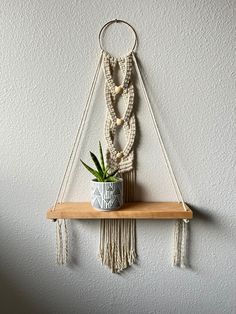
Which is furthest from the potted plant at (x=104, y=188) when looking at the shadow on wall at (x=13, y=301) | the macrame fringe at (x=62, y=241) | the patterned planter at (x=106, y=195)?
the shadow on wall at (x=13, y=301)

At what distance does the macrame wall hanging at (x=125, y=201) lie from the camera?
67cm

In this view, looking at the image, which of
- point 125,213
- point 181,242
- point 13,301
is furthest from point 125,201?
point 13,301

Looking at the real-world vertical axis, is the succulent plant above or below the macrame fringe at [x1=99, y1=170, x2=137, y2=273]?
above

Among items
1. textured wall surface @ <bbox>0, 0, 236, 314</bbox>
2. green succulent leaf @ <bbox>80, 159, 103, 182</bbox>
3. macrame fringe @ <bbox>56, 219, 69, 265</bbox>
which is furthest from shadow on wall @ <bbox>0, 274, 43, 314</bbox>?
green succulent leaf @ <bbox>80, 159, 103, 182</bbox>

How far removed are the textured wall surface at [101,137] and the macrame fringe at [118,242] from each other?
0.02 meters

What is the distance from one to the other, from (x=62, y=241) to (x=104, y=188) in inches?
8.4

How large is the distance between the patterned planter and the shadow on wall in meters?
0.36

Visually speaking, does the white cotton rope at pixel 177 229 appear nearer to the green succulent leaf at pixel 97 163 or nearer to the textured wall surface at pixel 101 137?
the textured wall surface at pixel 101 137

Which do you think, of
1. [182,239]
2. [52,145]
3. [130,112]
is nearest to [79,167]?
[52,145]

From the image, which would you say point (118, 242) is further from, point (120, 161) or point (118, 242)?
point (120, 161)

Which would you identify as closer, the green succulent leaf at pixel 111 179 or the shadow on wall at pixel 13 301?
the green succulent leaf at pixel 111 179

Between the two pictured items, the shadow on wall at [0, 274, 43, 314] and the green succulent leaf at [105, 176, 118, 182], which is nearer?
the green succulent leaf at [105, 176, 118, 182]

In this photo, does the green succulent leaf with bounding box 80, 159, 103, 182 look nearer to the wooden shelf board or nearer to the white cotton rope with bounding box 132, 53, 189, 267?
the wooden shelf board

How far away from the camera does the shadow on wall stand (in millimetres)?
783
